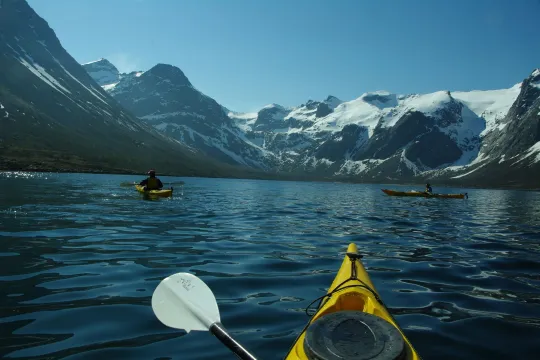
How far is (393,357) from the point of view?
3859mm

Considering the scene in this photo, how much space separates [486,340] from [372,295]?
2.44 m

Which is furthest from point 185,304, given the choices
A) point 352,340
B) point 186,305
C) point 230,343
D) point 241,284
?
point 241,284

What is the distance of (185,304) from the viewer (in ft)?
19.0

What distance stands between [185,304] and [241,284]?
3.58m

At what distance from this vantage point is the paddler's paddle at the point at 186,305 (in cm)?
549

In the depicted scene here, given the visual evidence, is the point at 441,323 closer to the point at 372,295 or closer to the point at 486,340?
the point at 486,340

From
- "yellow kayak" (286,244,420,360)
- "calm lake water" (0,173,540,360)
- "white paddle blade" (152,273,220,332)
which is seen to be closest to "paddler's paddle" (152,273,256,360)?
"white paddle blade" (152,273,220,332)

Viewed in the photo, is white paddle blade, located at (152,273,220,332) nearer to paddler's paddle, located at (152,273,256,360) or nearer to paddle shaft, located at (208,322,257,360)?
paddler's paddle, located at (152,273,256,360)

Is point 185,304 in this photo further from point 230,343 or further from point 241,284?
point 241,284

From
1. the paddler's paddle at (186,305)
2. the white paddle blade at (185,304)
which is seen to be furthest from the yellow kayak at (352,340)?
A: the white paddle blade at (185,304)

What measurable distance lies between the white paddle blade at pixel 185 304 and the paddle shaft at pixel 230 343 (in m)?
0.18

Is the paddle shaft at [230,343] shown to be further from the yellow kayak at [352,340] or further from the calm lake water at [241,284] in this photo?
the calm lake water at [241,284]

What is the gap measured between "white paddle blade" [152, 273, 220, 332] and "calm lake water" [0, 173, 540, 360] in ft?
1.71

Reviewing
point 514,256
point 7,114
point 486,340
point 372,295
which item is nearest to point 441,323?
point 486,340
